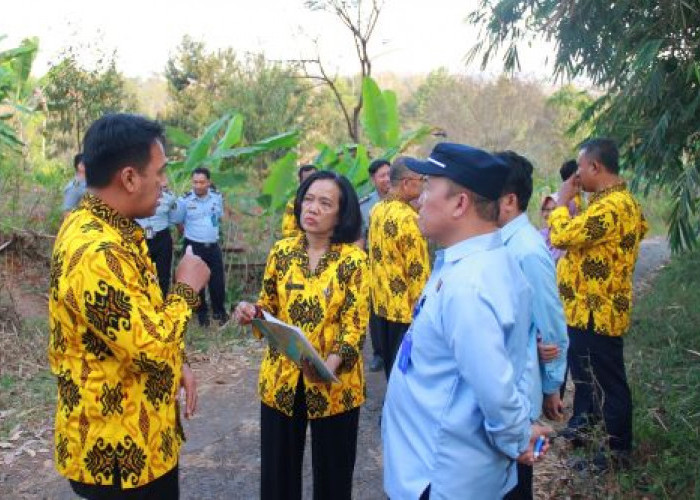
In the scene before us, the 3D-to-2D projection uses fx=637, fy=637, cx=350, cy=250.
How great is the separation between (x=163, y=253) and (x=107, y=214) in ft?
18.8

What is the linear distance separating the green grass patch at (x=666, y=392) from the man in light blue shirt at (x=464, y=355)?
1995 millimetres

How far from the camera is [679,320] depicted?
6.90 m

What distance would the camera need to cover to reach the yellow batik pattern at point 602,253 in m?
3.73

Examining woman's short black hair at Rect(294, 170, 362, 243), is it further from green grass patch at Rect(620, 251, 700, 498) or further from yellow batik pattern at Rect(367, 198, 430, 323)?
green grass patch at Rect(620, 251, 700, 498)

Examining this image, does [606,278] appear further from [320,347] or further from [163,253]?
[163,253]

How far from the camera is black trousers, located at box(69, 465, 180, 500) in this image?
1.99 metres

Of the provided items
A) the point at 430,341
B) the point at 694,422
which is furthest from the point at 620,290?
the point at 430,341

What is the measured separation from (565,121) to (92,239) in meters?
21.1

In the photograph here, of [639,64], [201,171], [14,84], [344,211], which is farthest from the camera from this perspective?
[14,84]

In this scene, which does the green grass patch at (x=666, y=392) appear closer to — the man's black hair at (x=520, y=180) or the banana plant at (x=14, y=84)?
the man's black hair at (x=520, y=180)

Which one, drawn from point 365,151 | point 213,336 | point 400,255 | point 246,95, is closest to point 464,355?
point 400,255

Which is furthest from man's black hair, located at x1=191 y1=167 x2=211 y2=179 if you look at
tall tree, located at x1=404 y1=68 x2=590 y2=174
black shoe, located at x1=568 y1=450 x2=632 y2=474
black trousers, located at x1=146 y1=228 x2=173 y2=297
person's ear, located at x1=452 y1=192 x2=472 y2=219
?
tall tree, located at x1=404 y1=68 x2=590 y2=174

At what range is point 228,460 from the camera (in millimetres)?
4352

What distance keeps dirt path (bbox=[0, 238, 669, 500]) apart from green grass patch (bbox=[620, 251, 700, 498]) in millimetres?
534
